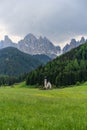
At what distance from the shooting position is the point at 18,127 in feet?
55.1

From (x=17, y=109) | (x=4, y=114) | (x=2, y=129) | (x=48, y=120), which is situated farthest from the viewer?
(x=17, y=109)

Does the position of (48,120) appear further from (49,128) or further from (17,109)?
(17,109)

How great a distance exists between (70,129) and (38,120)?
2658 mm

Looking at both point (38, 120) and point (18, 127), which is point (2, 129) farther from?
point (38, 120)

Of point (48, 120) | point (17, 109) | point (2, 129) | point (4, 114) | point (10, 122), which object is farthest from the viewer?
point (17, 109)

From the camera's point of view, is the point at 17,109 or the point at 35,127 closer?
the point at 35,127

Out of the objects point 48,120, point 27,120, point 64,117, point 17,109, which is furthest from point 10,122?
point 17,109

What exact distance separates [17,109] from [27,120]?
5.43m

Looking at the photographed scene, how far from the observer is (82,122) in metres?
18.6

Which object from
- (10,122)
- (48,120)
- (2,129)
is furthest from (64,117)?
(2,129)

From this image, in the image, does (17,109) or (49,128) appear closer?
(49,128)

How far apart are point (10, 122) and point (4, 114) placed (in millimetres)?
3065

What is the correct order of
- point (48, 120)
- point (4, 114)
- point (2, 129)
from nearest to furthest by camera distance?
1. point (2, 129)
2. point (48, 120)
3. point (4, 114)

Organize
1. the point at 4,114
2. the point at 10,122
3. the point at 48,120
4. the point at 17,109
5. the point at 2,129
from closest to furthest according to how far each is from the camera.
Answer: the point at 2,129
the point at 10,122
the point at 48,120
the point at 4,114
the point at 17,109
